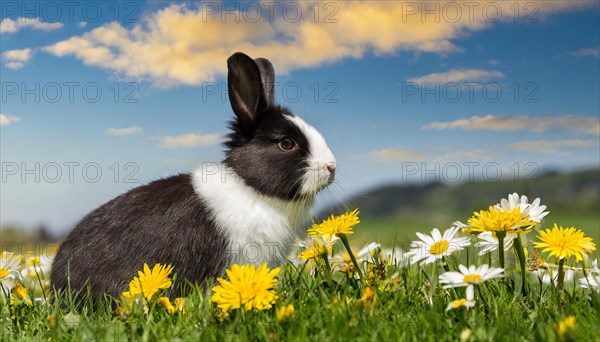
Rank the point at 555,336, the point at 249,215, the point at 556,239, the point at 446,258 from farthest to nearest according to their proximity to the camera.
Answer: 1. the point at 249,215
2. the point at 446,258
3. the point at 556,239
4. the point at 555,336

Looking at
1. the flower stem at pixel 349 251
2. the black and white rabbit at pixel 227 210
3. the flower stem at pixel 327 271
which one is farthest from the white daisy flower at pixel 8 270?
the flower stem at pixel 349 251

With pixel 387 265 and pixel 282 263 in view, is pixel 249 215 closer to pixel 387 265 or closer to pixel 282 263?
pixel 282 263

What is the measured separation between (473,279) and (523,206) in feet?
2.67

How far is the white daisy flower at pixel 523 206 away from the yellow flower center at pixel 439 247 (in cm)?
39

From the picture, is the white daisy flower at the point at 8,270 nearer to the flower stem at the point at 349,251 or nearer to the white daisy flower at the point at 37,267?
the white daisy flower at the point at 37,267

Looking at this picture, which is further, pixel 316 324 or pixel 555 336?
pixel 316 324

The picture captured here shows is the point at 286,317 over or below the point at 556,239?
below

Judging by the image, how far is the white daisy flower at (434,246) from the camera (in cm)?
392

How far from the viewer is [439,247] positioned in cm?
395

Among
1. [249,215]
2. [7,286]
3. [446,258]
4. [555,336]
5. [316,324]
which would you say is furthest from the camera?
[249,215]

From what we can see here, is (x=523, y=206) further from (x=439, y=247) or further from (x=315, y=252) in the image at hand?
(x=315, y=252)

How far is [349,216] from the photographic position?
400 cm

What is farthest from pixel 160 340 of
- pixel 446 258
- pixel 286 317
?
pixel 446 258

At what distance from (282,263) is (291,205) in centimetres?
46
